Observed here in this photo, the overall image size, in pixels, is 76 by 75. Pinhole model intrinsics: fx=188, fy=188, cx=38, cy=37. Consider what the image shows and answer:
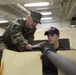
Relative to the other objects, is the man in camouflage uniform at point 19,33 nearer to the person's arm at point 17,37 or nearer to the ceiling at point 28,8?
the person's arm at point 17,37

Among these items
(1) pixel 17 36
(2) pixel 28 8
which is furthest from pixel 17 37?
(2) pixel 28 8

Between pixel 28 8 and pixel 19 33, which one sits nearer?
pixel 19 33

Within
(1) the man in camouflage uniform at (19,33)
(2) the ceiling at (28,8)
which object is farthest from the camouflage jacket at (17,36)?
(2) the ceiling at (28,8)

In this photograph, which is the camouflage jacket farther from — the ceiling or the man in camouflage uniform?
the ceiling

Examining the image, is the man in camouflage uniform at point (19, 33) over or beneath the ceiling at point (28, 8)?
beneath

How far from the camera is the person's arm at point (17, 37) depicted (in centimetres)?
245

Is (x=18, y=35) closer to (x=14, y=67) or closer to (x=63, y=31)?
(x=14, y=67)

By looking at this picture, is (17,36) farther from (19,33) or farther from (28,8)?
(28,8)

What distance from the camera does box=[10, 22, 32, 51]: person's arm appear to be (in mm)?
2451

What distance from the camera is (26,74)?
66.2 inches

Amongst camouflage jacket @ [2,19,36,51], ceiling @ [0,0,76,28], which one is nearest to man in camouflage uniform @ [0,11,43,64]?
camouflage jacket @ [2,19,36,51]

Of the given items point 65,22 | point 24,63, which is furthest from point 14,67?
point 65,22

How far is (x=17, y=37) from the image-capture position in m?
2.53

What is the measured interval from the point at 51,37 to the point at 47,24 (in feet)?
26.1
